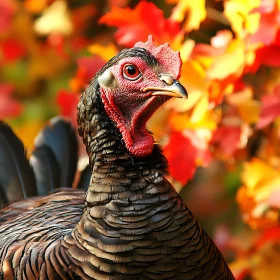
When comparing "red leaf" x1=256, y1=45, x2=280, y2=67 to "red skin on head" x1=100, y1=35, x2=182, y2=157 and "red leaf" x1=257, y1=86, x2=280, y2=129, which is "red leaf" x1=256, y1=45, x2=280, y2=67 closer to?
"red leaf" x1=257, y1=86, x2=280, y2=129

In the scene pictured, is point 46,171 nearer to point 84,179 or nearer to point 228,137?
point 84,179

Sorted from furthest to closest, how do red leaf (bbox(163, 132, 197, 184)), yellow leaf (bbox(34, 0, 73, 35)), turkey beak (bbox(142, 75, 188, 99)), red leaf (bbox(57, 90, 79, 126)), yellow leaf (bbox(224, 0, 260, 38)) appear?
yellow leaf (bbox(34, 0, 73, 35)) → red leaf (bbox(57, 90, 79, 126)) → red leaf (bbox(163, 132, 197, 184)) → yellow leaf (bbox(224, 0, 260, 38)) → turkey beak (bbox(142, 75, 188, 99))

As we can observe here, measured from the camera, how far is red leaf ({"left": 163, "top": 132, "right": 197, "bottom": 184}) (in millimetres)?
2062

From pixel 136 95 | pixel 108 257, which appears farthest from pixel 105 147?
pixel 108 257

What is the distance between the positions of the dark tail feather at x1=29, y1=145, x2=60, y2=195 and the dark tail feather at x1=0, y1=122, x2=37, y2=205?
22mm

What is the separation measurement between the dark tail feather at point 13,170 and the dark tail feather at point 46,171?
22 mm

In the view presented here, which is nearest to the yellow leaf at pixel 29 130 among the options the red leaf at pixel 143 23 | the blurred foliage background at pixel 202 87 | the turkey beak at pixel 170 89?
the blurred foliage background at pixel 202 87

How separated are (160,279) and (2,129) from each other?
3.15 ft

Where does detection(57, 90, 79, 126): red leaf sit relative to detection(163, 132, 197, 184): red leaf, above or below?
above

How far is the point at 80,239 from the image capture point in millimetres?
1544

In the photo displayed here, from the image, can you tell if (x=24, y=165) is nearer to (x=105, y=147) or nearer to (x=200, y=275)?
(x=105, y=147)

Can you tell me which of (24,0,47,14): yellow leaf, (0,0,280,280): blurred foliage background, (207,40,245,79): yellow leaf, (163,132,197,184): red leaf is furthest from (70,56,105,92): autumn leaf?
(24,0,47,14): yellow leaf

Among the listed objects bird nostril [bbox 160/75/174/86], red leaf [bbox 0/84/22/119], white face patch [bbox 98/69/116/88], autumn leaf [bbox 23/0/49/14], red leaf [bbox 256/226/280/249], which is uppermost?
autumn leaf [bbox 23/0/49/14]

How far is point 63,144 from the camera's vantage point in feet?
7.57
